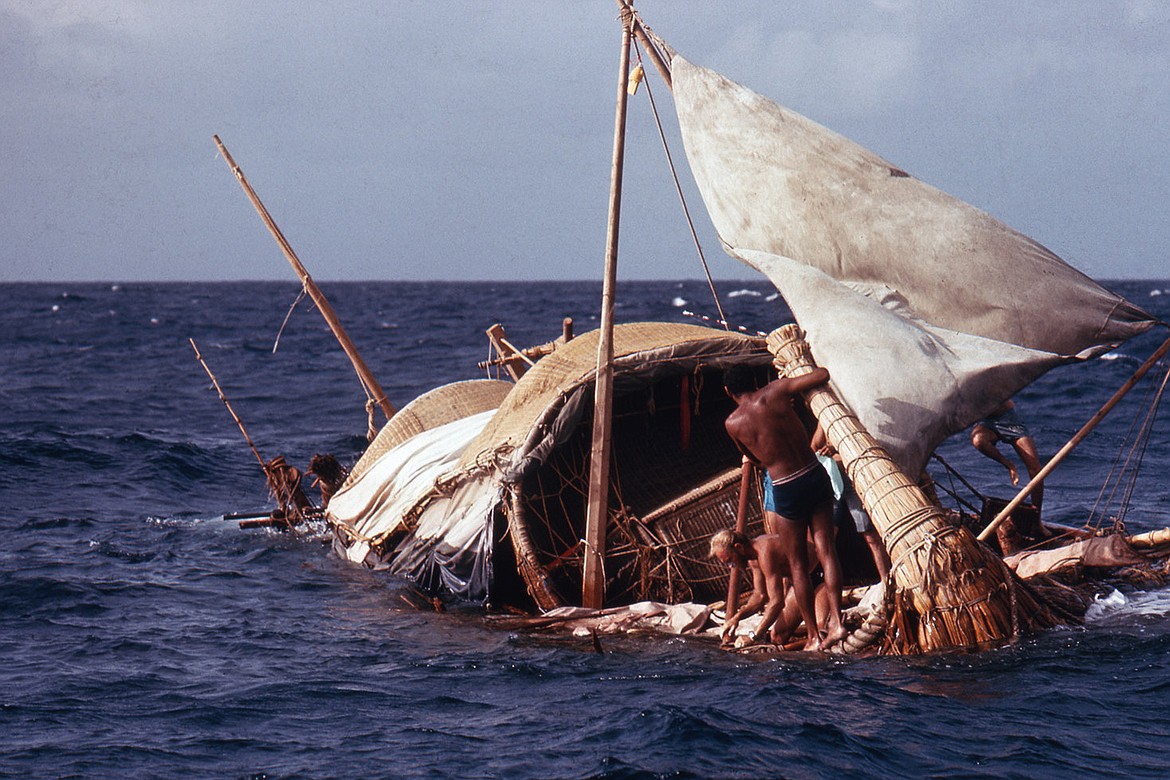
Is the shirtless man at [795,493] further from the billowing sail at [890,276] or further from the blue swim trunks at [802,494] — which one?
the billowing sail at [890,276]

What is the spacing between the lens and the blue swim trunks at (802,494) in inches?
327

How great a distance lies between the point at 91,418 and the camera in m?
24.8

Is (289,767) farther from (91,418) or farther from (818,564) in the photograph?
(91,418)

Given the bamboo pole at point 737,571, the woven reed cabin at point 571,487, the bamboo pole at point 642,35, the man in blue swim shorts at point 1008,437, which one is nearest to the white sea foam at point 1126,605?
the man in blue swim shorts at point 1008,437

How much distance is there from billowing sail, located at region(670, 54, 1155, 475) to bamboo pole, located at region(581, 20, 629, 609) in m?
0.65

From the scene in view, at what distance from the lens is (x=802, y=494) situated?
27.2ft

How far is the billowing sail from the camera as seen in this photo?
27.5 feet

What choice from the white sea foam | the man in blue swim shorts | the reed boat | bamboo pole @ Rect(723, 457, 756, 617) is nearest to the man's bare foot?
the reed boat

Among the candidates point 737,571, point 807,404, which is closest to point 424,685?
point 737,571

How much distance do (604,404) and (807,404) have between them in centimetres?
153

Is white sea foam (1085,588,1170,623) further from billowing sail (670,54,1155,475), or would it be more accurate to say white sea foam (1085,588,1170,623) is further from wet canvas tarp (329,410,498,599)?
wet canvas tarp (329,410,498,599)

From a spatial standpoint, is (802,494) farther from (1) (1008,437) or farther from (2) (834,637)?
(1) (1008,437)

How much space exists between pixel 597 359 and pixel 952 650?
3647 mm

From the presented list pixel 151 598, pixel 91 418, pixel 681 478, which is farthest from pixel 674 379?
pixel 91 418
